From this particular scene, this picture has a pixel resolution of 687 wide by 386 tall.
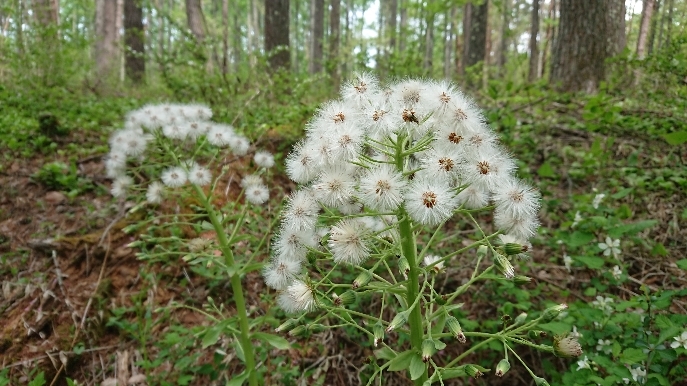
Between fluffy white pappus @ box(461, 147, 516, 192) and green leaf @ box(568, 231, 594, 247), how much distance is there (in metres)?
1.32

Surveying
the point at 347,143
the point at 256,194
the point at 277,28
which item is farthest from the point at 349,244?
the point at 277,28

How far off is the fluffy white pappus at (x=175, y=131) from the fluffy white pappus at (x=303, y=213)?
1.16 m

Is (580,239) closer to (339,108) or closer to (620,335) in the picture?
(620,335)

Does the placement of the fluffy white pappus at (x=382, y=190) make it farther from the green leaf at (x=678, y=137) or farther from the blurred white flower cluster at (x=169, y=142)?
the green leaf at (x=678, y=137)

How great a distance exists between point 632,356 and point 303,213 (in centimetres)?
162

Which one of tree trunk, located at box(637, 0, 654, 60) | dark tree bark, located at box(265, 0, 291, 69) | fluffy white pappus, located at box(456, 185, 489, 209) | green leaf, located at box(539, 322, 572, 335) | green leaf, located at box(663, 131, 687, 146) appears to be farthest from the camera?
dark tree bark, located at box(265, 0, 291, 69)

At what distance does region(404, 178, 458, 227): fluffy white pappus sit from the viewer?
1346 millimetres

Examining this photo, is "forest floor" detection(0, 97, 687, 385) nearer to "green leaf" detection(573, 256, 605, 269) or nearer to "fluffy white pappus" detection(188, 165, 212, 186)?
"green leaf" detection(573, 256, 605, 269)

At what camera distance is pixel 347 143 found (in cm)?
150

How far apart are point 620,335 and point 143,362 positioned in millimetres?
2590

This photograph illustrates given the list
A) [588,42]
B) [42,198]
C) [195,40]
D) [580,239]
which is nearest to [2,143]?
[42,198]

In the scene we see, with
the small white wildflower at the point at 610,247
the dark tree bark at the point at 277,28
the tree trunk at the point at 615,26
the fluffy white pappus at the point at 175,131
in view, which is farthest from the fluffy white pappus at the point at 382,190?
the dark tree bark at the point at 277,28

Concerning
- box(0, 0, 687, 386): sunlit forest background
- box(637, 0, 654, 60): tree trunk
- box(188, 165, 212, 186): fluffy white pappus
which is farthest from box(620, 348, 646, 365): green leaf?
box(637, 0, 654, 60): tree trunk

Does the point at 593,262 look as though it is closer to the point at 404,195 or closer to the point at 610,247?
the point at 610,247
